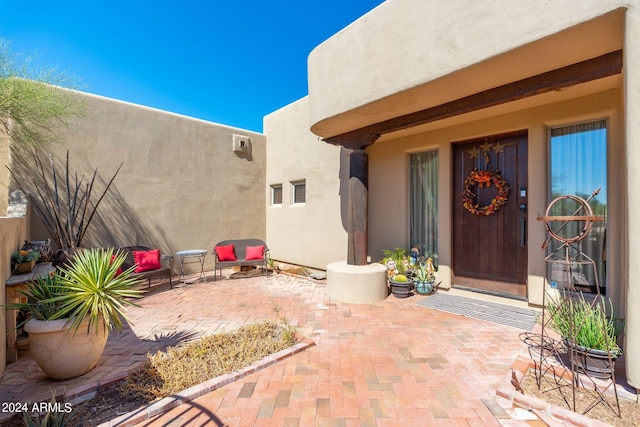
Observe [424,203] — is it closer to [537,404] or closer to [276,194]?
[537,404]

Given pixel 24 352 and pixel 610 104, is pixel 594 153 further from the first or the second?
pixel 24 352

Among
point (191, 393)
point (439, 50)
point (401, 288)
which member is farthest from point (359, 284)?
point (439, 50)

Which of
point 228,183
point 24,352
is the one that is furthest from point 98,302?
point 228,183

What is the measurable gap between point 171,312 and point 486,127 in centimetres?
591

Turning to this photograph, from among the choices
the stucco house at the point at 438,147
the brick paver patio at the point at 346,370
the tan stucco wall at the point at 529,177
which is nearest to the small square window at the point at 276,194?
the stucco house at the point at 438,147

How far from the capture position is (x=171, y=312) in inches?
170

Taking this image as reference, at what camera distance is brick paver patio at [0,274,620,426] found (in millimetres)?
2055

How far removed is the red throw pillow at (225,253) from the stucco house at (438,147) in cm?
101

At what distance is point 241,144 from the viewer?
7.93 meters

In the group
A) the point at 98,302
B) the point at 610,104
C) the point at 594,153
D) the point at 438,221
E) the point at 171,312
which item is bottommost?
the point at 171,312

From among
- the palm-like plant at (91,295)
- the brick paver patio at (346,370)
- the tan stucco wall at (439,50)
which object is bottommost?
the brick paver patio at (346,370)

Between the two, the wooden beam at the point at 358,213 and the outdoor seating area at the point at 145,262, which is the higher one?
the wooden beam at the point at 358,213

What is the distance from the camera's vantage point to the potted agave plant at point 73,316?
2.41m

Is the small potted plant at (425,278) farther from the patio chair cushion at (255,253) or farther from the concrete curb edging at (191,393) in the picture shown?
the patio chair cushion at (255,253)
